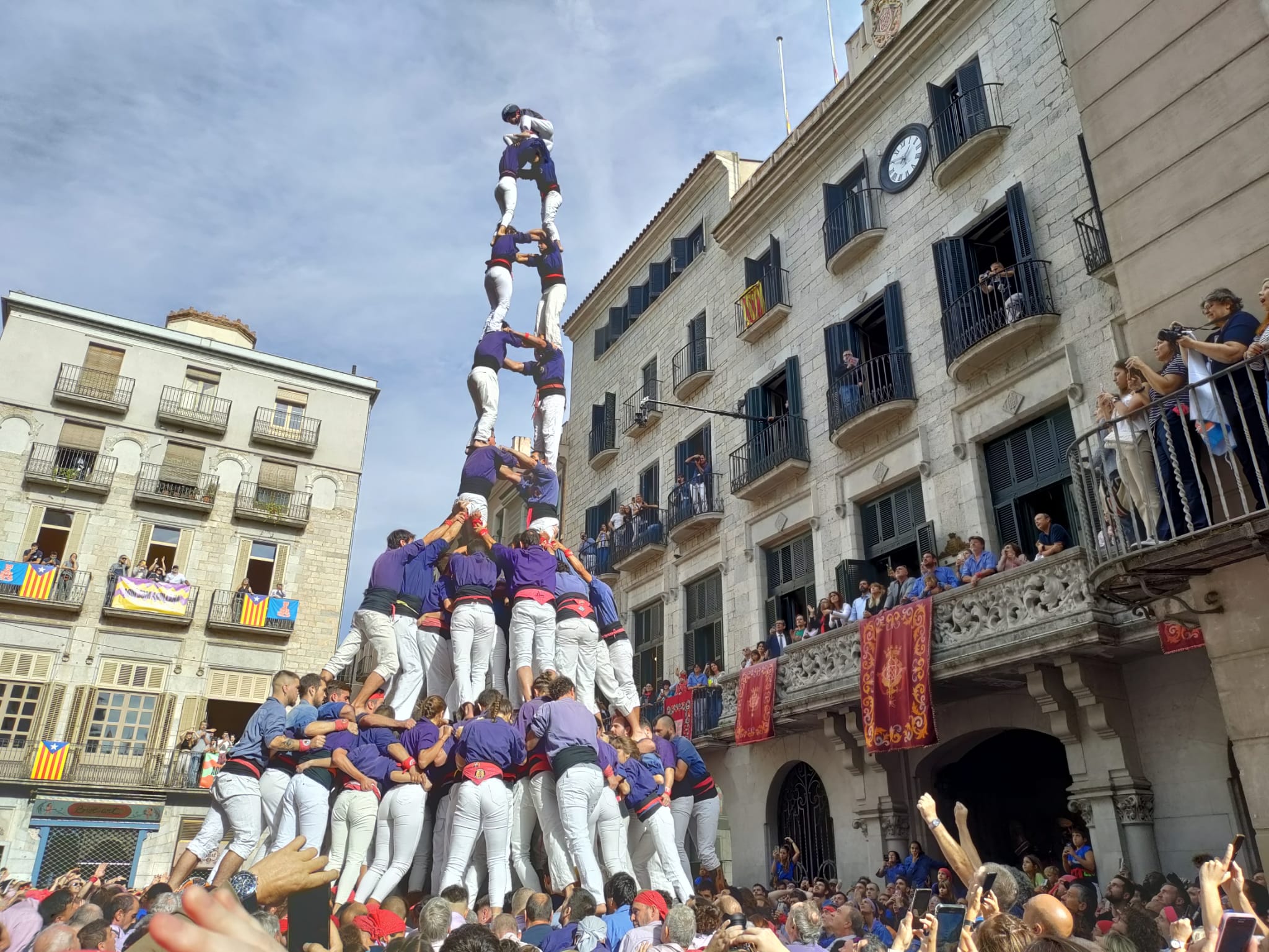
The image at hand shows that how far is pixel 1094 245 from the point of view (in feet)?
45.6

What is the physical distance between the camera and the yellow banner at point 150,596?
28438 mm

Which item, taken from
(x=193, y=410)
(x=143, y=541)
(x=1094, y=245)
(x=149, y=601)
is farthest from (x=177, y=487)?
(x=1094, y=245)

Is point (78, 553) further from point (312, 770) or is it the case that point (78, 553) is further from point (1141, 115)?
point (1141, 115)

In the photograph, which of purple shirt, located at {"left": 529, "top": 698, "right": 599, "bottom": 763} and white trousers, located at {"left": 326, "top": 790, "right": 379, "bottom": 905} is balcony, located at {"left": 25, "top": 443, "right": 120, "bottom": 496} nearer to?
white trousers, located at {"left": 326, "top": 790, "right": 379, "bottom": 905}

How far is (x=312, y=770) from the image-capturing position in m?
9.38

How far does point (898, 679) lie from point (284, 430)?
26.5 metres

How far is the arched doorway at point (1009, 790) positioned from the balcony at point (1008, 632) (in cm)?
227

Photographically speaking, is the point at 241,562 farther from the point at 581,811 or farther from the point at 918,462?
the point at 581,811

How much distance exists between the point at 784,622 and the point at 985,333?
6.87 meters

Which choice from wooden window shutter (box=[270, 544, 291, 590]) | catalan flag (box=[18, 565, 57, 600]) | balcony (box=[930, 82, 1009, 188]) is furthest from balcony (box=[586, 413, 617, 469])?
catalan flag (box=[18, 565, 57, 600])

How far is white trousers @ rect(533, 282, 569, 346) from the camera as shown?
16234 millimetres

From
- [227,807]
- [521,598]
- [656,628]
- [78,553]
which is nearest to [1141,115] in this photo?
[521,598]

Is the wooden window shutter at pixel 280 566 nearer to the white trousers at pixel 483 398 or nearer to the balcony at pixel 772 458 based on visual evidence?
the balcony at pixel 772 458

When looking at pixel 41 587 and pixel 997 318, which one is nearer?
pixel 997 318
